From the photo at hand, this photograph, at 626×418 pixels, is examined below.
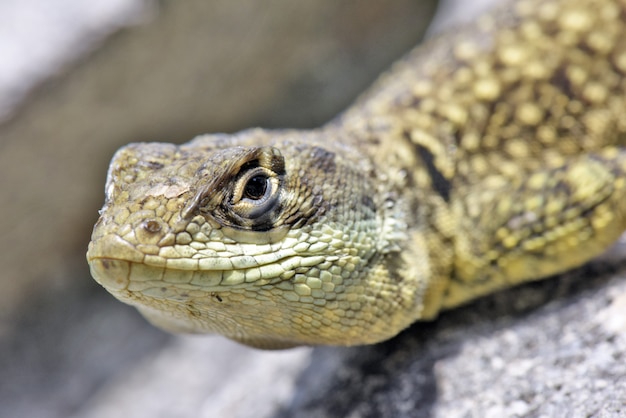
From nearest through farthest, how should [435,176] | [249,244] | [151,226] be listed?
[151,226] → [249,244] → [435,176]

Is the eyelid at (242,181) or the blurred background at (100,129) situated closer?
the eyelid at (242,181)

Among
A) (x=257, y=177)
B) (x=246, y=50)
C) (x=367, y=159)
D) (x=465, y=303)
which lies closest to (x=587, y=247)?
(x=465, y=303)

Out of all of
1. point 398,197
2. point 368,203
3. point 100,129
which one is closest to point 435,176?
point 398,197

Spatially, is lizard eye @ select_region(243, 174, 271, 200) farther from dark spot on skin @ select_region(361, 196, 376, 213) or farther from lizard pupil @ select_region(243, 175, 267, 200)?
dark spot on skin @ select_region(361, 196, 376, 213)

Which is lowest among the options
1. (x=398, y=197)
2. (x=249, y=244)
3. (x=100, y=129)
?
(x=249, y=244)

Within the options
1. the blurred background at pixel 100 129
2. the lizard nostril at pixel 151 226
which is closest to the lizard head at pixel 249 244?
the lizard nostril at pixel 151 226

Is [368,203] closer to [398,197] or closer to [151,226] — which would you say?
[398,197]

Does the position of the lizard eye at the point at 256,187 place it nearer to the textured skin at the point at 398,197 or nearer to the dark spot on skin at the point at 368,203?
the textured skin at the point at 398,197
